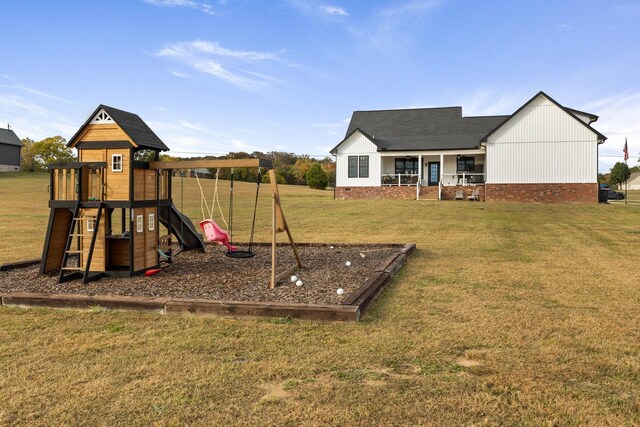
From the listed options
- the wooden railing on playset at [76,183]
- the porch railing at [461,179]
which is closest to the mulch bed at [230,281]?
the wooden railing on playset at [76,183]

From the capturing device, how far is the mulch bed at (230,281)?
7078 millimetres

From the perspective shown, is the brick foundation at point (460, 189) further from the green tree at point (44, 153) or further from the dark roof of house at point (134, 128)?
the green tree at point (44, 153)

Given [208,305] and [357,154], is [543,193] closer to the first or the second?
[357,154]

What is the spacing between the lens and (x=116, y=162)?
868 cm

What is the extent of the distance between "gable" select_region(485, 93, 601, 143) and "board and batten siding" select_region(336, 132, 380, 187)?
8.92 metres

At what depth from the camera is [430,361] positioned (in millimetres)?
4391

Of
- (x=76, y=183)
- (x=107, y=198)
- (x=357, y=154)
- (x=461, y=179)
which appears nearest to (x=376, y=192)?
(x=357, y=154)

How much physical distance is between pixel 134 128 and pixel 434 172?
2942 cm

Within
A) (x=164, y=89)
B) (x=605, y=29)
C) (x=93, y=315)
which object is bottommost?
(x=93, y=315)

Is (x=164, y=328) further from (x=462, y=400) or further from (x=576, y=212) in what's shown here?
(x=576, y=212)

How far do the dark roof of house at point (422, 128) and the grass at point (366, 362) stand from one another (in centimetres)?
2654

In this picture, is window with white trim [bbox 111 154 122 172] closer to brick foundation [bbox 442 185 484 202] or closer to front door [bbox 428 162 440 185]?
brick foundation [bbox 442 185 484 202]

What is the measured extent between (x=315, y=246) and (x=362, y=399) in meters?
9.55

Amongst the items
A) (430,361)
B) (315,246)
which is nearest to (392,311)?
(430,361)
